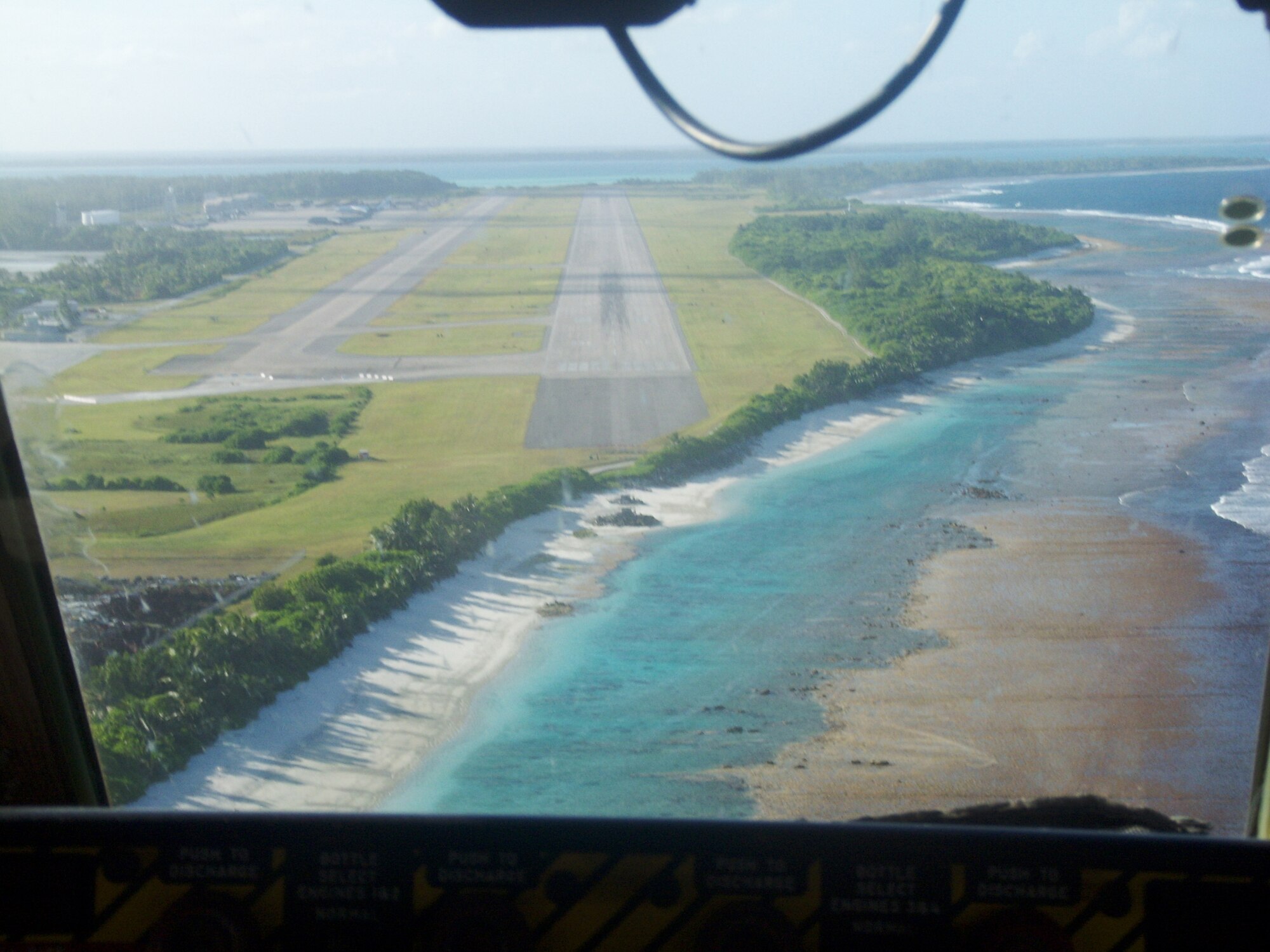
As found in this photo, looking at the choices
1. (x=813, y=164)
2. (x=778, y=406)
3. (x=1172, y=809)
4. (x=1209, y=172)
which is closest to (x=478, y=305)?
(x=778, y=406)

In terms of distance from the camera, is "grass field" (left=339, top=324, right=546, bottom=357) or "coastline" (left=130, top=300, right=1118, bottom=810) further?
"grass field" (left=339, top=324, right=546, bottom=357)

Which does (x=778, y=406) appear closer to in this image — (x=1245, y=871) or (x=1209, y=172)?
(x=1209, y=172)

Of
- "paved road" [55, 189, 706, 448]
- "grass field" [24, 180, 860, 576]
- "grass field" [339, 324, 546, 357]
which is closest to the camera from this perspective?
"grass field" [24, 180, 860, 576]

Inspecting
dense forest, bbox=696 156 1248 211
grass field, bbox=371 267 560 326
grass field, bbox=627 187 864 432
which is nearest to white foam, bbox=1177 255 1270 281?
dense forest, bbox=696 156 1248 211

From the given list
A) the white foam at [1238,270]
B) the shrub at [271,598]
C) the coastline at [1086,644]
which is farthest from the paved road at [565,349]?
the white foam at [1238,270]

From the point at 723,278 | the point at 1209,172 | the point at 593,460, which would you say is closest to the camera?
the point at 1209,172

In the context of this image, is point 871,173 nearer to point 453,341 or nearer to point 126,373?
point 453,341

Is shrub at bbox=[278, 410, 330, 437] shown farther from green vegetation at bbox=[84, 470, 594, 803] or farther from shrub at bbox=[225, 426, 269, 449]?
green vegetation at bbox=[84, 470, 594, 803]
